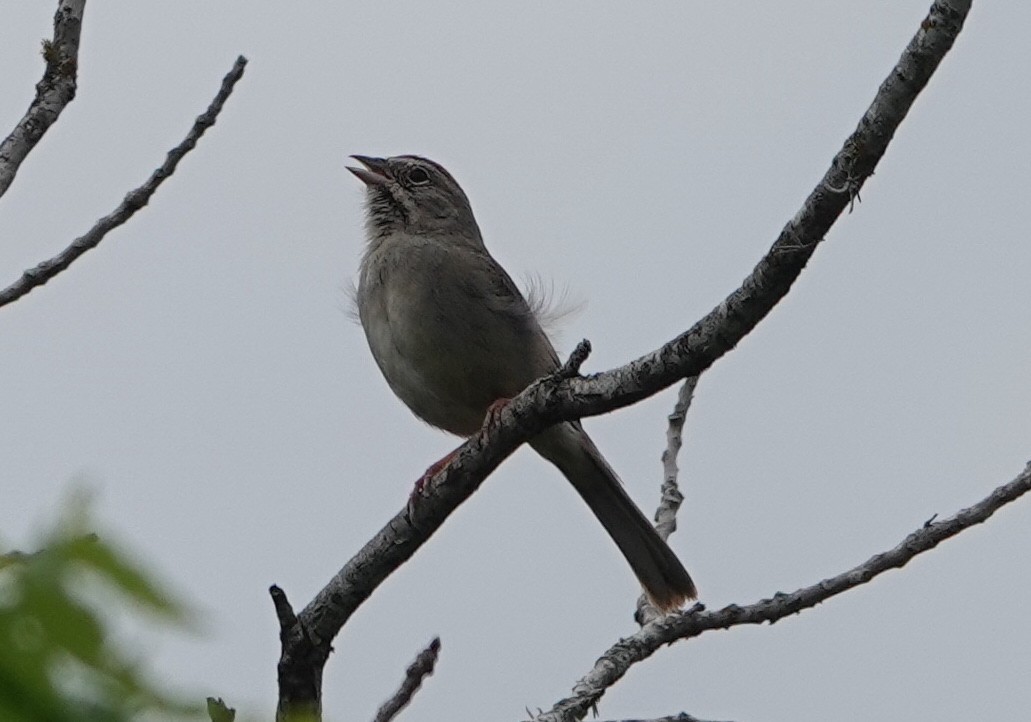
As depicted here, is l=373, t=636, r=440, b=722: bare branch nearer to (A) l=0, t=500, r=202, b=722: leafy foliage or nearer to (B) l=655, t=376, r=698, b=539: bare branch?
(B) l=655, t=376, r=698, b=539: bare branch

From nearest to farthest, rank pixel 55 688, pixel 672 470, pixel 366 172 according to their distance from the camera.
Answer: pixel 55 688 → pixel 672 470 → pixel 366 172

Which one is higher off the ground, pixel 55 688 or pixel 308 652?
pixel 308 652

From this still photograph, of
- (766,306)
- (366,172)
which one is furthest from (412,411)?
(766,306)

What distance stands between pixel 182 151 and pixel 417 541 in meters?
1.70

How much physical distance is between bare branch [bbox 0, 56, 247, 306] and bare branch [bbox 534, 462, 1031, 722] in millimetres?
2298

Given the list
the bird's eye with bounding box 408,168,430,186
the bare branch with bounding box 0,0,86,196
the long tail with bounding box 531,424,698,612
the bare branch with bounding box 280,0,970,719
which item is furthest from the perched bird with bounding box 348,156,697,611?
the bare branch with bounding box 0,0,86,196

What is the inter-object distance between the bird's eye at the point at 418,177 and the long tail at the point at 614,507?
204 cm

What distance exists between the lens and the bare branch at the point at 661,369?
342 cm

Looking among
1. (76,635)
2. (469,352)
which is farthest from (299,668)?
(76,635)

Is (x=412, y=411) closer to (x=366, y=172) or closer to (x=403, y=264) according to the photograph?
(x=403, y=264)

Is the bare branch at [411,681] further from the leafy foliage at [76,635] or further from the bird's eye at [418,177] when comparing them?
the bird's eye at [418,177]

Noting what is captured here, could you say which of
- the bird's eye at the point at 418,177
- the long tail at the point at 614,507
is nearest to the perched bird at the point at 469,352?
the long tail at the point at 614,507

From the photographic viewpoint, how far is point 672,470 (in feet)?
20.4

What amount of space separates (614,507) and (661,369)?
3822 millimetres
